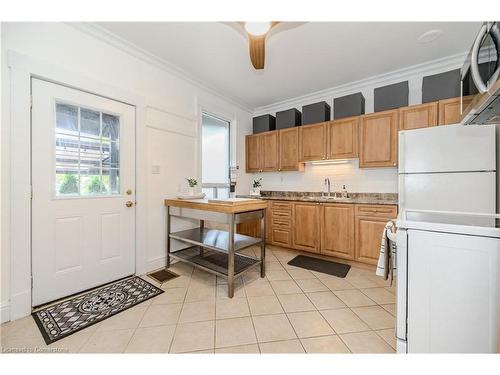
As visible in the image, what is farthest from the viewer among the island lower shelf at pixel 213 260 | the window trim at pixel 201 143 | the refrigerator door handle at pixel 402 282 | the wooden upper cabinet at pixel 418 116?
the window trim at pixel 201 143

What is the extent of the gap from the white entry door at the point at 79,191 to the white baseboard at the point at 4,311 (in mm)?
159

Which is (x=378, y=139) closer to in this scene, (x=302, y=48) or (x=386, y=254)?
(x=302, y=48)

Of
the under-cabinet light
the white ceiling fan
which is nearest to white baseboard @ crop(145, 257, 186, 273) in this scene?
the white ceiling fan

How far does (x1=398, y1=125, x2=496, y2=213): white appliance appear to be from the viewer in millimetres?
1923

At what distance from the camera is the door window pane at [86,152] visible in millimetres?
1940

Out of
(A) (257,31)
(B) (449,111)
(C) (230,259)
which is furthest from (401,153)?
(C) (230,259)

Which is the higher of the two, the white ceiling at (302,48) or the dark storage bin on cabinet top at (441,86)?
the white ceiling at (302,48)

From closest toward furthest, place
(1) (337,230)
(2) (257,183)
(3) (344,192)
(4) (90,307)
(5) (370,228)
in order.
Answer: (4) (90,307) → (5) (370,228) → (1) (337,230) → (3) (344,192) → (2) (257,183)

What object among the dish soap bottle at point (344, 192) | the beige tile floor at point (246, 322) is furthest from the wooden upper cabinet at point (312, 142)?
the beige tile floor at point (246, 322)

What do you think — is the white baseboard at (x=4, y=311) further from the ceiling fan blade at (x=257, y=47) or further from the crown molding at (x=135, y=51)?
the ceiling fan blade at (x=257, y=47)

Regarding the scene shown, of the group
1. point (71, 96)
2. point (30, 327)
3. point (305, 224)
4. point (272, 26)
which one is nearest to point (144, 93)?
point (71, 96)

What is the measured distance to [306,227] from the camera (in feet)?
10.5

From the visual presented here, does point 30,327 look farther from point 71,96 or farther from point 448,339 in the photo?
point 448,339

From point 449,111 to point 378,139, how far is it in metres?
0.75
